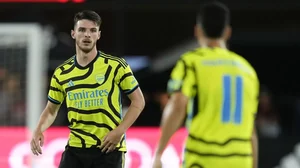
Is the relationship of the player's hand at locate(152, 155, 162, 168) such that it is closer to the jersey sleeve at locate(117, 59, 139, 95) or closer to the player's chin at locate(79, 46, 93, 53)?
the jersey sleeve at locate(117, 59, 139, 95)

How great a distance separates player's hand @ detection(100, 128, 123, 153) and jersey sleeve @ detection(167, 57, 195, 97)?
1.09 m

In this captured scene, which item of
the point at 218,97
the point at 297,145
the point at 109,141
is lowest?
the point at 297,145

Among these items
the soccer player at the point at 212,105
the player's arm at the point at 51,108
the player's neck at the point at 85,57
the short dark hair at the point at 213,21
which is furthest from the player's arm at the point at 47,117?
the short dark hair at the point at 213,21

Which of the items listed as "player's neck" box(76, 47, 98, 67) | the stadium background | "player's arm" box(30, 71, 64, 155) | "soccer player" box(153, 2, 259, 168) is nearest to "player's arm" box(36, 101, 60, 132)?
"player's arm" box(30, 71, 64, 155)


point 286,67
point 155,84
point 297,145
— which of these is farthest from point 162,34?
point 297,145

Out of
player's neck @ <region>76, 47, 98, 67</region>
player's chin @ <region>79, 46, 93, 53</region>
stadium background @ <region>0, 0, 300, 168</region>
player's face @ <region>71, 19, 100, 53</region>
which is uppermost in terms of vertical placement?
player's face @ <region>71, 19, 100, 53</region>

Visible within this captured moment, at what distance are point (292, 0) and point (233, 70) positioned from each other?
704 centimetres

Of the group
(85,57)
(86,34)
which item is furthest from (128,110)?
(86,34)

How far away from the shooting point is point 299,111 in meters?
13.6

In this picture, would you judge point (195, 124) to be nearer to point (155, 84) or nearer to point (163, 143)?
point (163, 143)

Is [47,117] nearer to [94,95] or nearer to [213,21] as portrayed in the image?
[94,95]

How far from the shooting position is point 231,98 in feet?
17.3

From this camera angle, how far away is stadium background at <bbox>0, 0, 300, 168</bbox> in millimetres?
11695

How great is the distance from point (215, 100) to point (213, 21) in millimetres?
411
